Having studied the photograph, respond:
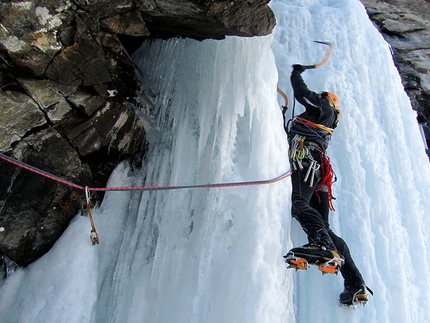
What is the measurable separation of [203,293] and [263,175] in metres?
0.90

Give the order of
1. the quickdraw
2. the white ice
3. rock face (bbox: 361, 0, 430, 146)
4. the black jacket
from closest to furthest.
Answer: the white ice, the quickdraw, the black jacket, rock face (bbox: 361, 0, 430, 146)

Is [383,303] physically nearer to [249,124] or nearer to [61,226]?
[249,124]

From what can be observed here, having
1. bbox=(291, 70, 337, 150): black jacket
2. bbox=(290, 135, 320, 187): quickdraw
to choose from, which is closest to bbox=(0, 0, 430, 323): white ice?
bbox=(290, 135, 320, 187): quickdraw

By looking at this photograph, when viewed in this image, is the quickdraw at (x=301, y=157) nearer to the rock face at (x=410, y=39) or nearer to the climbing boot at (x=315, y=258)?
the climbing boot at (x=315, y=258)

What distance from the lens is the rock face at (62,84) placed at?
2340 mm

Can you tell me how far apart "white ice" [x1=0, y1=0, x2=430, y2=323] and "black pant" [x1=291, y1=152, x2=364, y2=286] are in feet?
0.52

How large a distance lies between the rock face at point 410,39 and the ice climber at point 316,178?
3240 millimetres

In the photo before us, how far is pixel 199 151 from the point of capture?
9.90ft

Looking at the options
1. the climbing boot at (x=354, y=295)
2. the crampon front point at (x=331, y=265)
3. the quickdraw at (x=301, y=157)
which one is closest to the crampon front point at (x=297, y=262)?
the crampon front point at (x=331, y=265)

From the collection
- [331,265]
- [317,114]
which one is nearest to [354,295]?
[331,265]

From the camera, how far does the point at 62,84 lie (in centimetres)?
258

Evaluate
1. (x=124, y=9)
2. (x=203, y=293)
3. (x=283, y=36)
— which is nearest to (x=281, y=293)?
(x=203, y=293)

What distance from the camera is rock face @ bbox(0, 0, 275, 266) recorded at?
234cm

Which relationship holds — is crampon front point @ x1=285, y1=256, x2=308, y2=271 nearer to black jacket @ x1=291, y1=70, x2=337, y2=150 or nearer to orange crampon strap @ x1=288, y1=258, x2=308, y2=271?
orange crampon strap @ x1=288, y1=258, x2=308, y2=271
